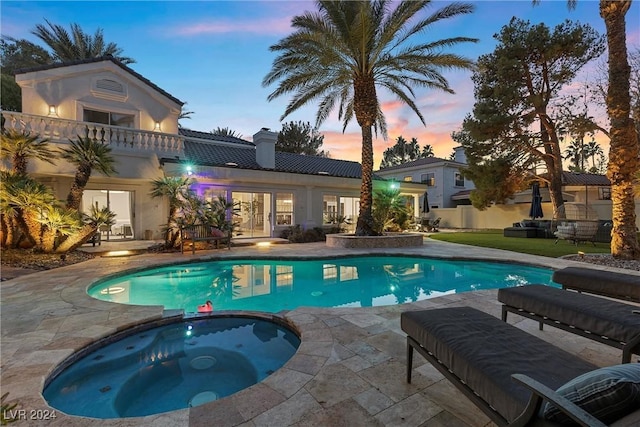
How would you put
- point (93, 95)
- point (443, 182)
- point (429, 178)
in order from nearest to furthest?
point (93, 95) → point (443, 182) → point (429, 178)

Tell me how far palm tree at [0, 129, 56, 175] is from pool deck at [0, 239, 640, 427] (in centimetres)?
565

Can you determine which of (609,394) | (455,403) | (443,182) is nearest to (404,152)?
(443,182)

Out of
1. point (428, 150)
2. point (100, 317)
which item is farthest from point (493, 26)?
point (428, 150)

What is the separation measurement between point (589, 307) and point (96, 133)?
51.4ft

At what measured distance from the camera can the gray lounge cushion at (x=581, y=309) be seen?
8.75 feet

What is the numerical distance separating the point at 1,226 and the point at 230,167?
7877mm

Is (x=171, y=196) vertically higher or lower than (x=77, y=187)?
lower

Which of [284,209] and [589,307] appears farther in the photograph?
[284,209]

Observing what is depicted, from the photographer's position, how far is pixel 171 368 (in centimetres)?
355

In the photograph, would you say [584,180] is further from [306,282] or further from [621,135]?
[306,282]

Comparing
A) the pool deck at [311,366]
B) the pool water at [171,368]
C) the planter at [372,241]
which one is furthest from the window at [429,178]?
the pool water at [171,368]

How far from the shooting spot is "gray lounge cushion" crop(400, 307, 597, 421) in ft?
5.73

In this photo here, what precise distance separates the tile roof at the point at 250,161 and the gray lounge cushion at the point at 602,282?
12526 mm

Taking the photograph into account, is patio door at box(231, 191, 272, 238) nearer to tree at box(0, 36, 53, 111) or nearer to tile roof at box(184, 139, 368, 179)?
tile roof at box(184, 139, 368, 179)
